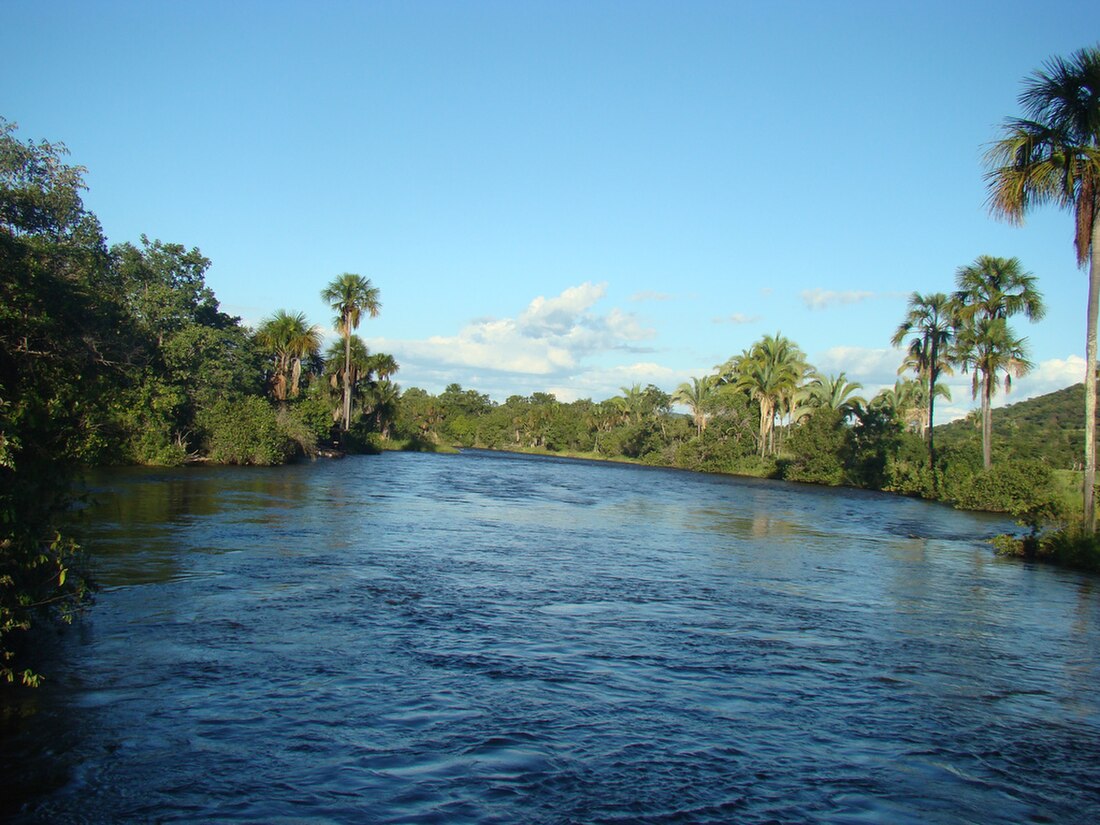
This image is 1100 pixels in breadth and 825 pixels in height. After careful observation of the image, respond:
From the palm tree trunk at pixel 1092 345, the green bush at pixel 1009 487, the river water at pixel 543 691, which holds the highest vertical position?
the palm tree trunk at pixel 1092 345

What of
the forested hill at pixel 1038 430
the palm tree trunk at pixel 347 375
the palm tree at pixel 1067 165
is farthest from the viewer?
the palm tree trunk at pixel 347 375

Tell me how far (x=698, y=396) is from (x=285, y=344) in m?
44.8

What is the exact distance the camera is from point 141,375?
37.2 metres

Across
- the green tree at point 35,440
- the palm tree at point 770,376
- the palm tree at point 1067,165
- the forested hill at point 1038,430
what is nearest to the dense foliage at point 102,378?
the green tree at point 35,440

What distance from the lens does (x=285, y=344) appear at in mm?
59125

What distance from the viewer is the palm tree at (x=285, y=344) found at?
2322 inches

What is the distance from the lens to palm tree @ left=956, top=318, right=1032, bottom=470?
135 ft

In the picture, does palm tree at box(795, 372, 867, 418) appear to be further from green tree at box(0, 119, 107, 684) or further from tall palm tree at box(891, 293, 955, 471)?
green tree at box(0, 119, 107, 684)

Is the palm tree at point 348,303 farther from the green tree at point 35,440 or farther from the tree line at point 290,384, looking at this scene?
the green tree at point 35,440

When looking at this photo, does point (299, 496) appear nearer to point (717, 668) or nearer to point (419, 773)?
point (717, 668)

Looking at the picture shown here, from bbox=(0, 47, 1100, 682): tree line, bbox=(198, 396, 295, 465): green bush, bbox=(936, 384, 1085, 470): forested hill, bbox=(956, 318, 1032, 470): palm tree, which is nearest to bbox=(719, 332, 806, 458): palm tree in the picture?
bbox=(0, 47, 1100, 682): tree line

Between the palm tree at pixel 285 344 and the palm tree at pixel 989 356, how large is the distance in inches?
1696

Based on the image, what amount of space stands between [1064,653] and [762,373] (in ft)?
203

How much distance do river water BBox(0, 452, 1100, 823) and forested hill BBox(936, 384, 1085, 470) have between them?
39.7 metres
